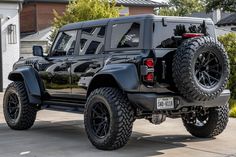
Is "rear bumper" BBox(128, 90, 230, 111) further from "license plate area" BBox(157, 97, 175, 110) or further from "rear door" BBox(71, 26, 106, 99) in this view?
"rear door" BBox(71, 26, 106, 99)

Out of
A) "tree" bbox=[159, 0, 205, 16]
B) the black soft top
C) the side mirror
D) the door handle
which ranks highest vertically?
"tree" bbox=[159, 0, 205, 16]

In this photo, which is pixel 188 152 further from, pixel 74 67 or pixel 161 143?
pixel 74 67

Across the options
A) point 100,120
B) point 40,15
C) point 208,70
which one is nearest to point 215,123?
point 208,70

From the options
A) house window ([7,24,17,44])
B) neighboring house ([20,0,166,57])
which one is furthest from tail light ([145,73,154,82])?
neighboring house ([20,0,166,57])

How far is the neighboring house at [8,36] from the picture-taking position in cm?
1981

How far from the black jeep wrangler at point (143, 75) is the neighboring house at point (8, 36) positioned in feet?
37.4

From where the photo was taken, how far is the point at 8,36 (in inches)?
789

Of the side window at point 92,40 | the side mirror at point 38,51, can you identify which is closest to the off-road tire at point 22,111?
the side mirror at point 38,51

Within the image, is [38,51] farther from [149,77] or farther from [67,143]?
[149,77]

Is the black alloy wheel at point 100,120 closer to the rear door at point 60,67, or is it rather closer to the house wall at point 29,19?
the rear door at point 60,67

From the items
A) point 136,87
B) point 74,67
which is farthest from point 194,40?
point 74,67

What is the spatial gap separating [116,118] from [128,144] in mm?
1025

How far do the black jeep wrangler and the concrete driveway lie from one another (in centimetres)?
25

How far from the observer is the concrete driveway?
7.43 m
